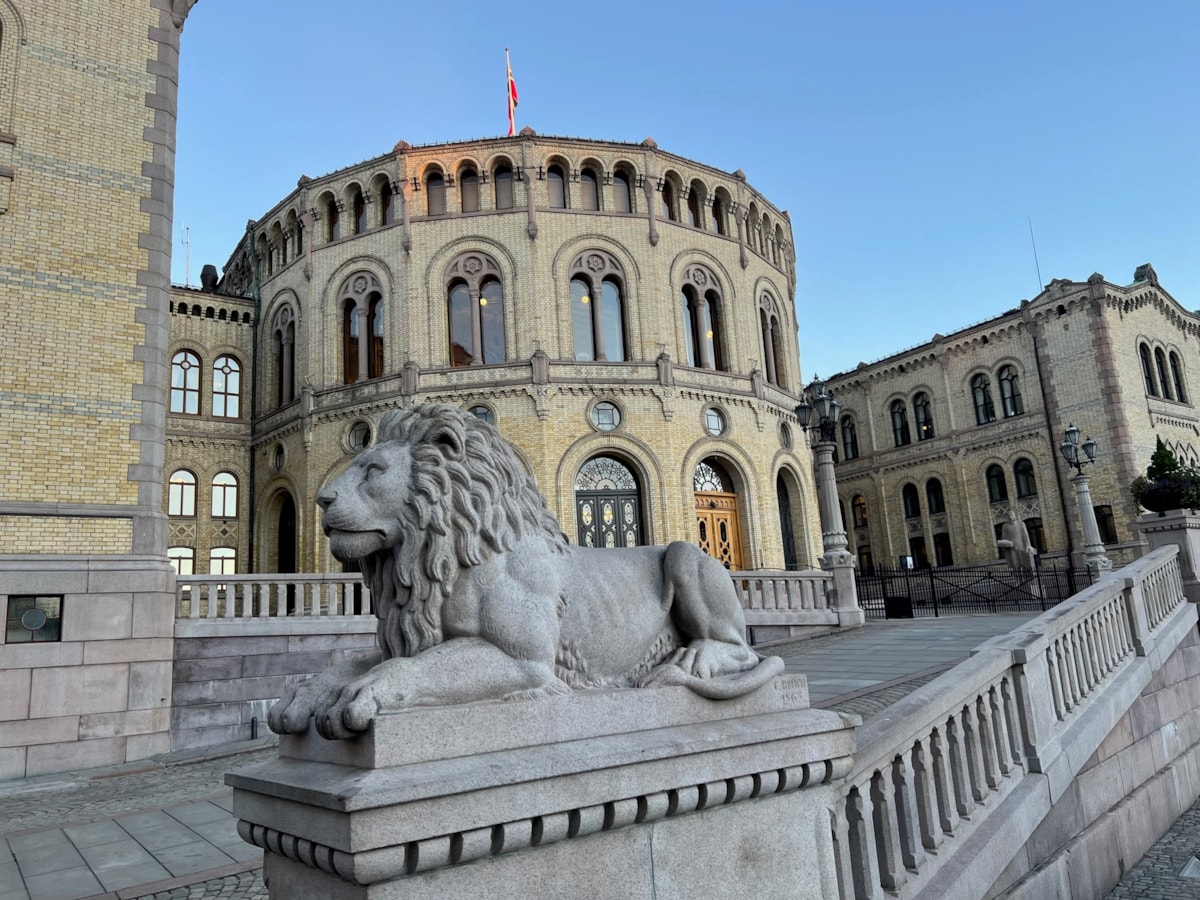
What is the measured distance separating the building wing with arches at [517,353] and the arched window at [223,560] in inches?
2.6

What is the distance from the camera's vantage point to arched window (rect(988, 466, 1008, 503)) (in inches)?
1574

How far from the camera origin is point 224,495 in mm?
30188

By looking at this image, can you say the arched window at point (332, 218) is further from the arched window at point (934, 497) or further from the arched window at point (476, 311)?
the arched window at point (934, 497)

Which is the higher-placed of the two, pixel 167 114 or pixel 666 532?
pixel 167 114

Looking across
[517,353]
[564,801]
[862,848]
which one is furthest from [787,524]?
[564,801]

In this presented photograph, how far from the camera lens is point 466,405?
26844 millimetres

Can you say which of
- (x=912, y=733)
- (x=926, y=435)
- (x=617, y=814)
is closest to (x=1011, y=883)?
(x=912, y=733)

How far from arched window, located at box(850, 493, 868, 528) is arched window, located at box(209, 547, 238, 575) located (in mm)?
33386

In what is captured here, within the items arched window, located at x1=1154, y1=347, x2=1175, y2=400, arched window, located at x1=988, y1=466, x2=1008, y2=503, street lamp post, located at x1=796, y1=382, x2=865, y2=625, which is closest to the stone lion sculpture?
street lamp post, located at x1=796, y1=382, x2=865, y2=625

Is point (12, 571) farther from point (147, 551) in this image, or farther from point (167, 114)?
point (167, 114)

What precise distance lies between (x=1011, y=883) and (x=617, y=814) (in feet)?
12.7

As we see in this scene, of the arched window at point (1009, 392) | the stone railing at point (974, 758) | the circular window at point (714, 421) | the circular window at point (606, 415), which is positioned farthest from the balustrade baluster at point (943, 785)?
the arched window at point (1009, 392)

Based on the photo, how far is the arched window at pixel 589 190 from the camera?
29.7 meters

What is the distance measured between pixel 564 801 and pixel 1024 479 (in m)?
42.3
